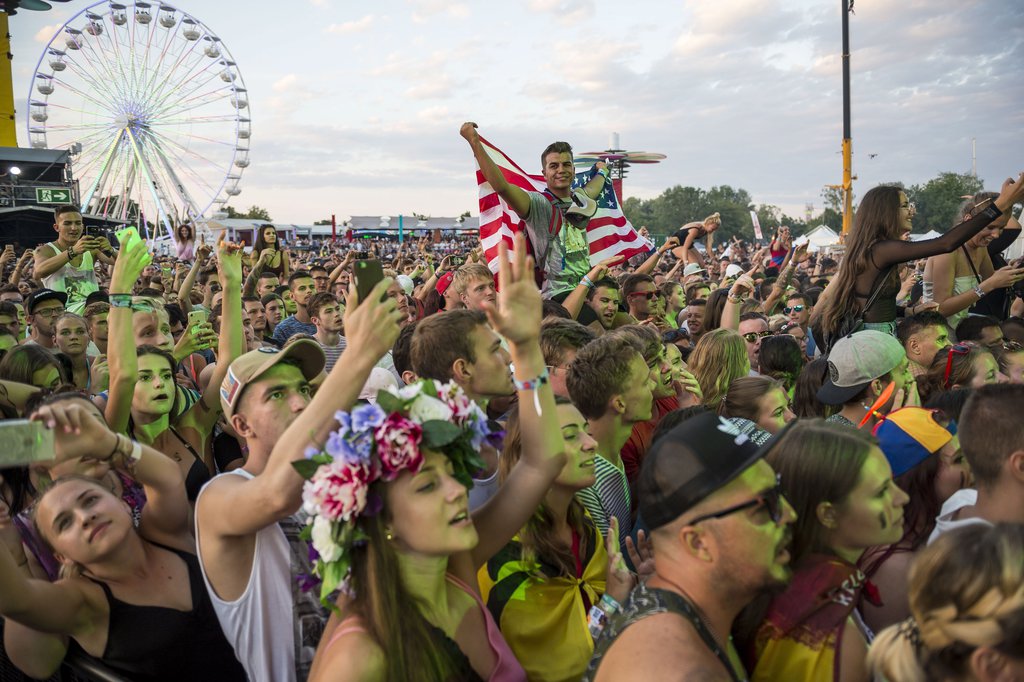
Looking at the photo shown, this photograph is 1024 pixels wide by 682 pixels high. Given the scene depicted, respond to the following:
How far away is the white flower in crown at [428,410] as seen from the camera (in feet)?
7.47

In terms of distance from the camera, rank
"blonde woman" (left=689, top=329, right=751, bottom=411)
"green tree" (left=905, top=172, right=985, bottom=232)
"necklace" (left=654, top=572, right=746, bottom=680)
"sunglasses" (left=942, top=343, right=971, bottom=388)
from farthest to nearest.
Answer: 1. "green tree" (left=905, top=172, right=985, bottom=232)
2. "blonde woman" (left=689, top=329, right=751, bottom=411)
3. "sunglasses" (left=942, top=343, right=971, bottom=388)
4. "necklace" (left=654, top=572, right=746, bottom=680)

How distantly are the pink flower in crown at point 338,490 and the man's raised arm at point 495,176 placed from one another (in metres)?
3.41

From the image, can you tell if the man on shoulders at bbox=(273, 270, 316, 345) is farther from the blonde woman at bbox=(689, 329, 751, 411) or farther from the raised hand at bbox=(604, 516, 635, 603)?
the raised hand at bbox=(604, 516, 635, 603)

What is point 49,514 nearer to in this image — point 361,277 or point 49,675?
point 49,675

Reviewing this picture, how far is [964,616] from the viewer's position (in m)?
1.66

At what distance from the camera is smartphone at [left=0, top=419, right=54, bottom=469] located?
1.78 meters

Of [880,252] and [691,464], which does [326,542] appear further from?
[880,252]

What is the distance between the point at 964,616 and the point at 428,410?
4.47 feet

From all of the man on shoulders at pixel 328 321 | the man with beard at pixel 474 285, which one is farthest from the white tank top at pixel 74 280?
the man with beard at pixel 474 285

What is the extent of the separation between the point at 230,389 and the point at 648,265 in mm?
5837

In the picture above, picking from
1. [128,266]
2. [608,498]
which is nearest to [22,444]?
[128,266]

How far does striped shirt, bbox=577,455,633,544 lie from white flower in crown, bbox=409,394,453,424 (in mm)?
1197

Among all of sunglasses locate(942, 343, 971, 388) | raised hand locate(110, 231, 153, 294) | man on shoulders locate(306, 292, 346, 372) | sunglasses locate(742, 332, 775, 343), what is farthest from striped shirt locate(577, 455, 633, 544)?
man on shoulders locate(306, 292, 346, 372)

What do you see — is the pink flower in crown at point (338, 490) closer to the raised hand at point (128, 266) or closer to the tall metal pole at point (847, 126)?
the raised hand at point (128, 266)
